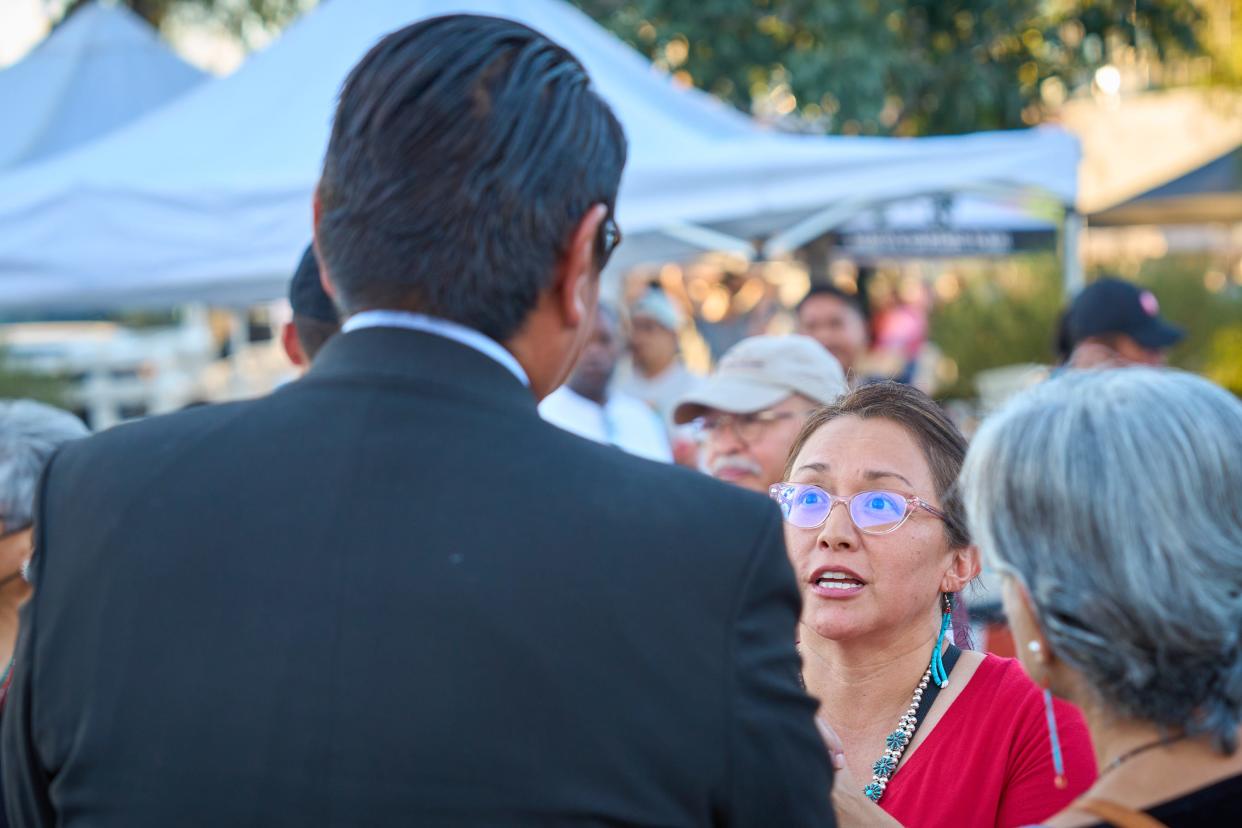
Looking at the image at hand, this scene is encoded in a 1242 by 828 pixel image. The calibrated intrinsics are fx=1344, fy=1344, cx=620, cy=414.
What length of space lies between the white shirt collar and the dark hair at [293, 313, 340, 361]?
1.40 m

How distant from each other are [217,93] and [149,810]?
17.1ft

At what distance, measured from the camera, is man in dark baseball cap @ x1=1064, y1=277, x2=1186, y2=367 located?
17.9 ft

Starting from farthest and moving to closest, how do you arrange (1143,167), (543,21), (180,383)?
1. (1143,167)
2. (180,383)
3. (543,21)

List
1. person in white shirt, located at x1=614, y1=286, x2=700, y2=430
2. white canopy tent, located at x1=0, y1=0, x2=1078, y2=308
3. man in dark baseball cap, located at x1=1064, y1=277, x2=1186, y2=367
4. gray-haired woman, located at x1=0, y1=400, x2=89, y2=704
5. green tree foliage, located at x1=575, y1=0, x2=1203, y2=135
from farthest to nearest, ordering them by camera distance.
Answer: green tree foliage, located at x1=575, y1=0, x2=1203, y2=135
person in white shirt, located at x1=614, y1=286, x2=700, y2=430
man in dark baseball cap, located at x1=1064, y1=277, x2=1186, y2=367
white canopy tent, located at x1=0, y1=0, x2=1078, y2=308
gray-haired woman, located at x1=0, y1=400, x2=89, y2=704

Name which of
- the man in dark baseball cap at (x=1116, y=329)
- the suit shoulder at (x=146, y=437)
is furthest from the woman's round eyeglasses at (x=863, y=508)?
the man in dark baseball cap at (x=1116, y=329)

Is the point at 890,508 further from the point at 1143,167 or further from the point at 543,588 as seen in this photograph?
the point at 1143,167

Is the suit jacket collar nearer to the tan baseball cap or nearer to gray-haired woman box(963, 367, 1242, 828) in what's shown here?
gray-haired woman box(963, 367, 1242, 828)

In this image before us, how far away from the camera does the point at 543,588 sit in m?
1.26

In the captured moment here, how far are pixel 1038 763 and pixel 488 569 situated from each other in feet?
4.16

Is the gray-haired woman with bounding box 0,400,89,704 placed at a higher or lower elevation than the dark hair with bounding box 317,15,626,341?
lower

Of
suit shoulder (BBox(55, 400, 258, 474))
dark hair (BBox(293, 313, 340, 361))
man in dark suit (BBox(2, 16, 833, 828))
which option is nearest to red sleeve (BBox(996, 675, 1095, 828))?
man in dark suit (BBox(2, 16, 833, 828))

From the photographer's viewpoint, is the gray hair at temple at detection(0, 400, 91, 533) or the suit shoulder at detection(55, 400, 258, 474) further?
the gray hair at temple at detection(0, 400, 91, 533)

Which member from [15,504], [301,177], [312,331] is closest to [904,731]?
[312,331]

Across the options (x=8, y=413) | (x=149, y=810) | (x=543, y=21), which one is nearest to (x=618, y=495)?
(x=149, y=810)
